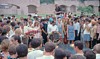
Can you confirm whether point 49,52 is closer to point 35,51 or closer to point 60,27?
point 35,51

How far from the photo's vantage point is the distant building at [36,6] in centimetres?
4169

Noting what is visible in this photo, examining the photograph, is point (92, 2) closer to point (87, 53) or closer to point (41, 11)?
point (41, 11)

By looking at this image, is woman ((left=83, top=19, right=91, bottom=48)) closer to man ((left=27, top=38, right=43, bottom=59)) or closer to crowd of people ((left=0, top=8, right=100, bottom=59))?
crowd of people ((left=0, top=8, right=100, bottom=59))

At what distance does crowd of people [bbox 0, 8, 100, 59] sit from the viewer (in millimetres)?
5075

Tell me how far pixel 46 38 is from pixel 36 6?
31727mm

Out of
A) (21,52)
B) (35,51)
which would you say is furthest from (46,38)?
(21,52)

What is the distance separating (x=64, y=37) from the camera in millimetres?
13945

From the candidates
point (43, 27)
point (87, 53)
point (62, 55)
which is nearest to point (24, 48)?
point (62, 55)

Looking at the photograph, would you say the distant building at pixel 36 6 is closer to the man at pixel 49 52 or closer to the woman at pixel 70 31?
the woman at pixel 70 31

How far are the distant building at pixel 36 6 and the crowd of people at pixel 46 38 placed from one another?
2796 cm

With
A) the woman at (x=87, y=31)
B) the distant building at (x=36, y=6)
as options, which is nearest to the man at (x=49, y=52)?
the woman at (x=87, y=31)

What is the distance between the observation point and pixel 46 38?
1358 cm

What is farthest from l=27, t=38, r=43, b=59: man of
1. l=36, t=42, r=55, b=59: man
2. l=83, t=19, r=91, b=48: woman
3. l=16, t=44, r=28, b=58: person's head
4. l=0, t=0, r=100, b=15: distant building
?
l=0, t=0, r=100, b=15: distant building

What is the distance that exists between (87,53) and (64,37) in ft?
29.5
